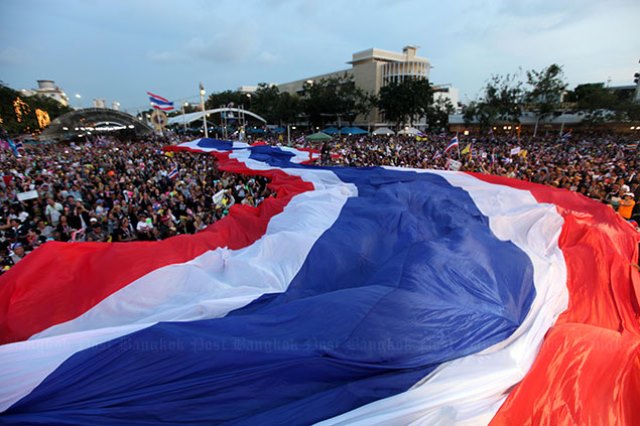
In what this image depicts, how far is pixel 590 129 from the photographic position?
41.5m

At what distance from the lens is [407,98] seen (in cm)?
4719

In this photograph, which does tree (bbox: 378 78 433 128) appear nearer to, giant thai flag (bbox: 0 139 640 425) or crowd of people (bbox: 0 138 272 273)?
crowd of people (bbox: 0 138 272 273)

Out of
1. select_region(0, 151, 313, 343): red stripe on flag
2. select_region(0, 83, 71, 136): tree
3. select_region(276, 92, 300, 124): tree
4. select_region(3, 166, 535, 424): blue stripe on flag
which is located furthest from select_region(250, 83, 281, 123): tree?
select_region(3, 166, 535, 424): blue stripe on flag

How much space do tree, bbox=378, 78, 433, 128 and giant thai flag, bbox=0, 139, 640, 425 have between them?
4662 centimetres

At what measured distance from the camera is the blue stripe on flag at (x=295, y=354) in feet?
6.85

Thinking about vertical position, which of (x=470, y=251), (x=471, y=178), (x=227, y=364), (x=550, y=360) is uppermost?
(x=471, y=178)

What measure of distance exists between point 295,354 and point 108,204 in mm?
10366

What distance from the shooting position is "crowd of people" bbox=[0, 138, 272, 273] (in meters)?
7.28

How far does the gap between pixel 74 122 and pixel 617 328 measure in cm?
5358

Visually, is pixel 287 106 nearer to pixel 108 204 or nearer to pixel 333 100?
pixel 333 100

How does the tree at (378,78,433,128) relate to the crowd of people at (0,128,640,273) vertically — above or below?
above

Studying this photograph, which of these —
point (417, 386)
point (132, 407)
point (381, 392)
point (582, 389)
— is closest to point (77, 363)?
point (132, 407)

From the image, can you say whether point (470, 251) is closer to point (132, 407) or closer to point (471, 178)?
point (132, 407)

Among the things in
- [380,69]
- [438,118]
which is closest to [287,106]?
[380,69]
